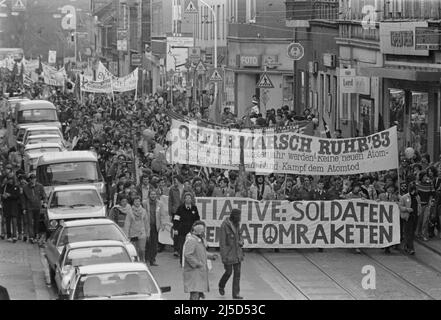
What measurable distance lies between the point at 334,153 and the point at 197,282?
28.6ft

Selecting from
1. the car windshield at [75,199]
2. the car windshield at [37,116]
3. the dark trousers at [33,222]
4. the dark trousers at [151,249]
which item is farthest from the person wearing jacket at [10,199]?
the car windshield at [37,116]

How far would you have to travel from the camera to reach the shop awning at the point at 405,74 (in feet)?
118

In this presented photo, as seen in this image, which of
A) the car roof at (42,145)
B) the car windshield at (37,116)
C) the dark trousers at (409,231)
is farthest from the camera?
the car windshield at (37,116)

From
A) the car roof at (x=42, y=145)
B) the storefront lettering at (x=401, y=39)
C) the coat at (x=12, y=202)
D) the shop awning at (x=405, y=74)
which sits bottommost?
the coat at (x=12, y=202)

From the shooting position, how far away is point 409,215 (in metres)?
24.9

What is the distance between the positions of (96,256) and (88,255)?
5.4 inches

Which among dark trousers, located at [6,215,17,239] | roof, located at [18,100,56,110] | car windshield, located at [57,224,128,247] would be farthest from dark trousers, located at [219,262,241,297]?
roof, located at [18,100,56,110]

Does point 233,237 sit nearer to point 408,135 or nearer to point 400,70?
point 400,70

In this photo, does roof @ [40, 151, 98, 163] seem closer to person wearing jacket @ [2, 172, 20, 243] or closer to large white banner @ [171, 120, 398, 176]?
person wearing jacket @ [2, 172, 20, 243]

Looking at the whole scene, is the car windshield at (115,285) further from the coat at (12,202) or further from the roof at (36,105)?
the roof at (36,105)

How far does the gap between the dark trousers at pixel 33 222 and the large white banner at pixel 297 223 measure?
377 cm

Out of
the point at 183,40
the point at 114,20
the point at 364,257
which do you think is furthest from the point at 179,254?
the point at 114,20

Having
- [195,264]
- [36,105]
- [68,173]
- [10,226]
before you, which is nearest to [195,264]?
[195,264]

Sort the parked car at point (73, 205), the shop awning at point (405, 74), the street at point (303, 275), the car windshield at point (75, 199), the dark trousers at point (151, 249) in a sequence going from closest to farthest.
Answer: the street at point (303, 275)
the dark trousers at point (151, 249)
the parked car at point (73, 205)
the car windshield at point (75, 199)
the shop awning at point (405, 74)
